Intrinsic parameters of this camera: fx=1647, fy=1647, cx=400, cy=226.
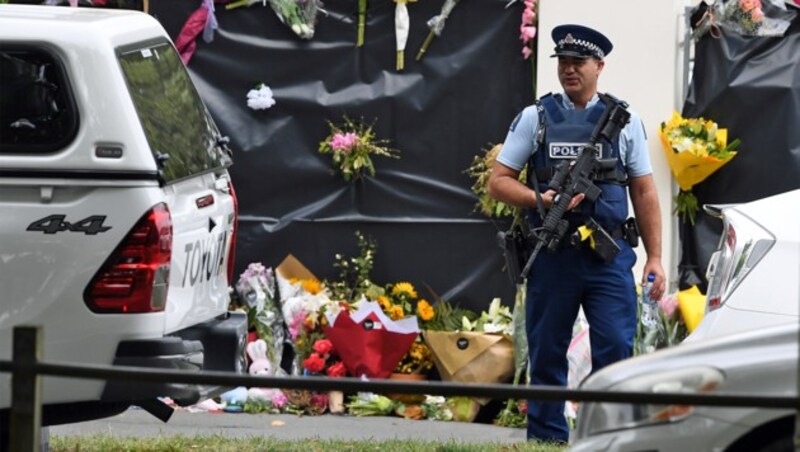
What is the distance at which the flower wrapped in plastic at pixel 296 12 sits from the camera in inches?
412

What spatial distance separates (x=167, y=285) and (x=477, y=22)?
4.28 meters

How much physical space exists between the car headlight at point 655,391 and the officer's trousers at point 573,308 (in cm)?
278

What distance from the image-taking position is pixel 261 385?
4547 millimetres

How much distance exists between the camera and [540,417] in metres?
7.54

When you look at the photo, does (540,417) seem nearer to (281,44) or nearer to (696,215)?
(696,215)

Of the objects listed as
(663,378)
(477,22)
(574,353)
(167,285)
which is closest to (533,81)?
(477,22)

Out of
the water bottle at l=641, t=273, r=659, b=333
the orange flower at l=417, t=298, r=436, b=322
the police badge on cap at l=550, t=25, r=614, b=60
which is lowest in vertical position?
the orange flower at l=417, t=298, r=436, b=322

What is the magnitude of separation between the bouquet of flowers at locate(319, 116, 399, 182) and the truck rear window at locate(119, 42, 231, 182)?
2601mm

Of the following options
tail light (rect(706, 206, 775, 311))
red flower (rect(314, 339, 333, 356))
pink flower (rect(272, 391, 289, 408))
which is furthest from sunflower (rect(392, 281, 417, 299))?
tail light (rect(706, 206, 775, 311))

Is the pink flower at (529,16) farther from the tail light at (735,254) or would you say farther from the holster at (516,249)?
the tail light at (735,254)

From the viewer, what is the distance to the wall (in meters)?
10.2

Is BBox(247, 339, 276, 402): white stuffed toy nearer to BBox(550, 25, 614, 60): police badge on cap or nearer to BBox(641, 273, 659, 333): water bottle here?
BBox(641, 273, 659, 333): water bottle

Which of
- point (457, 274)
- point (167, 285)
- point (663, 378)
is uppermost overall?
point (663, 378)

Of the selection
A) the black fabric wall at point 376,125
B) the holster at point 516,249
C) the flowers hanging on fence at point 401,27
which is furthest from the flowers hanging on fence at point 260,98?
the holster at point 516,249
